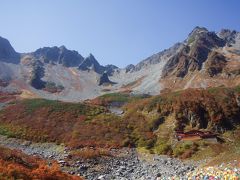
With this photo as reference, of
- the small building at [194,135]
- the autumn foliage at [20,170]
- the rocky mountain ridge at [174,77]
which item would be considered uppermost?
the rocky mountain ridge at [174,77]

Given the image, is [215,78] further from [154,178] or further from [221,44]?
[154,178]

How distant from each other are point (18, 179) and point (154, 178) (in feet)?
49.8

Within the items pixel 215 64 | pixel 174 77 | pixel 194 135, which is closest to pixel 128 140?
pixel 194 135

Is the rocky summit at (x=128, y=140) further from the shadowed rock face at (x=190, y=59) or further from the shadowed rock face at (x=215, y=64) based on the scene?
the shadowed rock face at (x=190, y=59)

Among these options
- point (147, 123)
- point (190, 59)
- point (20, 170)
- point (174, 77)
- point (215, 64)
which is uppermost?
point (190, 59)

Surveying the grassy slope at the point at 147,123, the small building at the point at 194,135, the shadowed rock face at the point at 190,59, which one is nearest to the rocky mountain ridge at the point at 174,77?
the shadowed rock face at the point at 190,59

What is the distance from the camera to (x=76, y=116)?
67625 millimetres

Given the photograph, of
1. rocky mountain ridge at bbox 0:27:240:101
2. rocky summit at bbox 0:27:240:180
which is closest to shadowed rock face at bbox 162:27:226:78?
rocky mountain ridge at bbox 0:27:240:101

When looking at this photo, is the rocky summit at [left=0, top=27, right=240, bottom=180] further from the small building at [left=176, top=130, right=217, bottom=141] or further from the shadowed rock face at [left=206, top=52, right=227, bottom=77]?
the shadowed rock face at [left=206, top=52, right=227, bottom=77]

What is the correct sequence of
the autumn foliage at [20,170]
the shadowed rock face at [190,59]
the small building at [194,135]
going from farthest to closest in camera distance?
1. the shadowed rock face at [190,59]
2. the small building at [194,135]
3. the autumn foliage at [20,170]

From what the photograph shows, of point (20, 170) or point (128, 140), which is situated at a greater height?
point (20, 170)

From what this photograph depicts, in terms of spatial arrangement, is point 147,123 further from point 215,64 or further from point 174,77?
point 174,77

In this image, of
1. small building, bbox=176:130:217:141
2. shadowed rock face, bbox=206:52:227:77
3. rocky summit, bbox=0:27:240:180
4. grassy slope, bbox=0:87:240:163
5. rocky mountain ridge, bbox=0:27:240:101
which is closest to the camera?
rocky summit, bbox=0:27:240:180

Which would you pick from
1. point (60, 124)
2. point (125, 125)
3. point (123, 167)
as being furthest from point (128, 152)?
point (60, 124)
